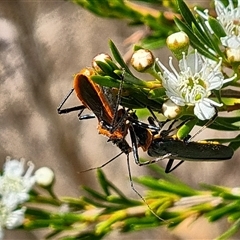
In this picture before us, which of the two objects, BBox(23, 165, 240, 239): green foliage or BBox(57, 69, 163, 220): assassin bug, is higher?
BBox(57, 69, 163, 220): assassin bug

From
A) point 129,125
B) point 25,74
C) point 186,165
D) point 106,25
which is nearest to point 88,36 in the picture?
point 106,25

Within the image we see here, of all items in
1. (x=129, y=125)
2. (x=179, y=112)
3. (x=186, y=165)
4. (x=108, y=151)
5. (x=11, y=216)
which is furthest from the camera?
(x=108, y=151)

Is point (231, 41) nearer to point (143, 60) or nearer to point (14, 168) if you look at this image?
point (143, 60)

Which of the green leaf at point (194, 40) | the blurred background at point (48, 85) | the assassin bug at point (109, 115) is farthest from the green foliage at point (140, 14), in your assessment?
the blurred background at point (48, 85)

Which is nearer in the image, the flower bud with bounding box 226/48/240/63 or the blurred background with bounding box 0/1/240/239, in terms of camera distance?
the flower bud with bounding box 226/48/240/63

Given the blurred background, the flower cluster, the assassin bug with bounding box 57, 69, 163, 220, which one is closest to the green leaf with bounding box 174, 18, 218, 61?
the assassin bug with bounding box 57, 69, 163, 220

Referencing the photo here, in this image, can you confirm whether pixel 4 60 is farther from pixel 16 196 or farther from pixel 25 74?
pixel 16 196

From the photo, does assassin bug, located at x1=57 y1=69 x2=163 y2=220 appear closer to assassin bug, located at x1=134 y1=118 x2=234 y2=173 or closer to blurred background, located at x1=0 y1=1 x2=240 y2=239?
assassin bug, located at x1=134 y1=118 x2=234 y2=173
